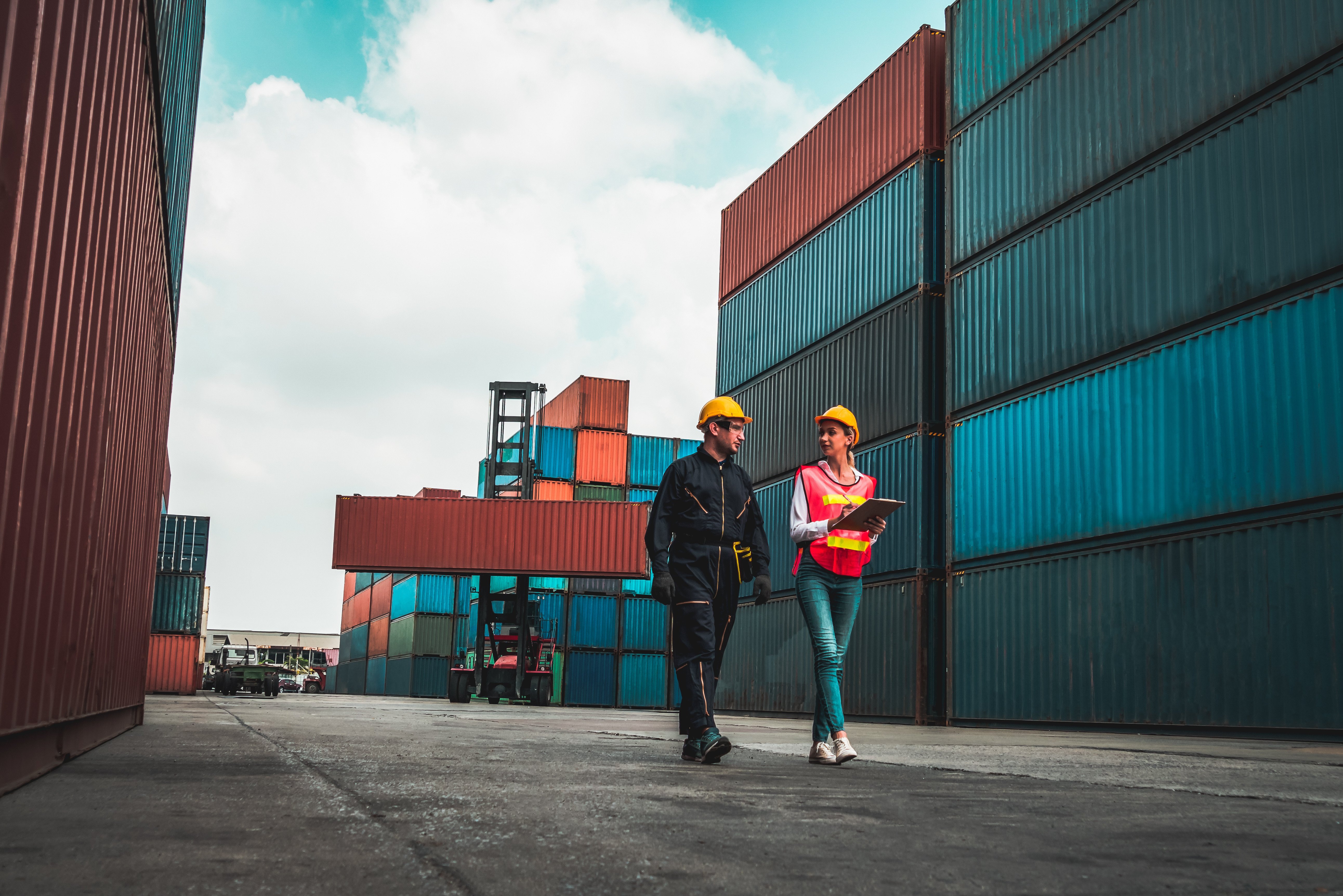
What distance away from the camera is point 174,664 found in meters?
37.3

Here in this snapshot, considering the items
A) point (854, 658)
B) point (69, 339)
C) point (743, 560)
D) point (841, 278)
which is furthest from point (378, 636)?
point (69, 339)

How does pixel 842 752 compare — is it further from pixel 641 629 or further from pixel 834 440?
pixel 641 629

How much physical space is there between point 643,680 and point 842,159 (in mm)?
20011

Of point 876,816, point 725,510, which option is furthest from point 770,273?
point 876,816

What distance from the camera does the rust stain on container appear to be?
10.0 ft

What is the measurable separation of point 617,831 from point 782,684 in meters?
19.0

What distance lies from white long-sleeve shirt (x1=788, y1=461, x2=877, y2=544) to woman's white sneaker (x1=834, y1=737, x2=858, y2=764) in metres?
0.94

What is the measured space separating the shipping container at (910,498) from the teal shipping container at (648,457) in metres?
19.3

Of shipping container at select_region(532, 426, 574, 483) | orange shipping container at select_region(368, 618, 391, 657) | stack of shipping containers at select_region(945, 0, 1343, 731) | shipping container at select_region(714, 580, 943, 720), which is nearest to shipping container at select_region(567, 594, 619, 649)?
shipping container at select_region(532, 426, 574, 483)

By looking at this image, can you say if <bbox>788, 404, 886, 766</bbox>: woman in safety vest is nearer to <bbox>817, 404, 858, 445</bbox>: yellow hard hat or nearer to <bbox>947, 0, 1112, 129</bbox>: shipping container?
<bbox>817, 404, 858, 445</bbox>: yellow hard hat

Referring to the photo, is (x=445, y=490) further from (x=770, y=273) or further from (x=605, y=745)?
(x=605, y=745)

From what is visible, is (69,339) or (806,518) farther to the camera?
(806,518)

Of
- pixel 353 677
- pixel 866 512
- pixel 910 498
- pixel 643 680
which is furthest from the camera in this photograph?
pixel 353 677

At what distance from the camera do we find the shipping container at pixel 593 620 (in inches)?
1422
